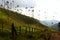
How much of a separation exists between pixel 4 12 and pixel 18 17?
1027 cm

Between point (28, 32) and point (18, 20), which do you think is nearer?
point (28, 32)

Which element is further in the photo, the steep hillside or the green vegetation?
the steep hillside

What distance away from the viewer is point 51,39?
4028 cm

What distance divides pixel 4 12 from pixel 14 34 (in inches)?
2986

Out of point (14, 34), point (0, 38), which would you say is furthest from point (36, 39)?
point (0, 38)

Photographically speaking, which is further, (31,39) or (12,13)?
(12,13)

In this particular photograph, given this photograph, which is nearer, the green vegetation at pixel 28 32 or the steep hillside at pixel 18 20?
the green vegetation at pixel 28 32

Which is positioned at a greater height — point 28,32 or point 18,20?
point 18,20

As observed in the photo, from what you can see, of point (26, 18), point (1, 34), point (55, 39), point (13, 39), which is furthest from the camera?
point (26, 18)

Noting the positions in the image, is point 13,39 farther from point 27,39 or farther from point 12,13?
point 12,13

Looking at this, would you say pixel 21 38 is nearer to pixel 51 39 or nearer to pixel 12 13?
pixel 51 39

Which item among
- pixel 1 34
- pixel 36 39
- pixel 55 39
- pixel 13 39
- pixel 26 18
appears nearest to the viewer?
pixel 55 39

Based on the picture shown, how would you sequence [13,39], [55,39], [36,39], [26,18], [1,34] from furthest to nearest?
[26,18] < [1,34] < [36,39] < [13,39] < [55,39]

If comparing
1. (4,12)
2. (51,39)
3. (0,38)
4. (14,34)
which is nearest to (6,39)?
(0,38)
